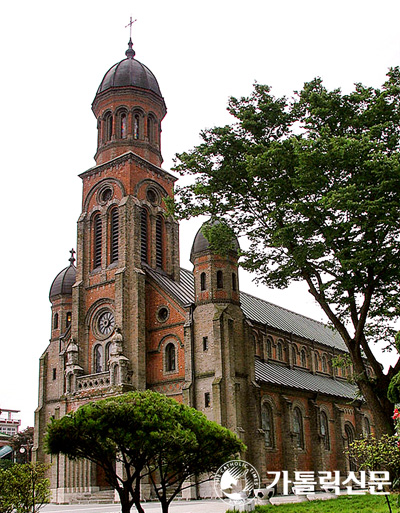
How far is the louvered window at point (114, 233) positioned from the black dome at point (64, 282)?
22.7 ft

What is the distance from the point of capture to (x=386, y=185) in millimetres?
21922

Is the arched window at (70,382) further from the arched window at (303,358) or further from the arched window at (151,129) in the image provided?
the arched window at (303,358)

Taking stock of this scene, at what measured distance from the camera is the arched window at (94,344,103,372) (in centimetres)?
4188

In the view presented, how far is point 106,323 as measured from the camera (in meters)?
42.6

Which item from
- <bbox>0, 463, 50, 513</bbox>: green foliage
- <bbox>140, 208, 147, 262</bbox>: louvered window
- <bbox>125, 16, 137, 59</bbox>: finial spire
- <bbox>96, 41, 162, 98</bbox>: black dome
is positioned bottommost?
<bbox>0, 463, 50, 513</bbox>: green foliage

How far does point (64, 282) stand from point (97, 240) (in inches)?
233

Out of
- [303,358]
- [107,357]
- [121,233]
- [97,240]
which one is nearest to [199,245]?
[121,233]

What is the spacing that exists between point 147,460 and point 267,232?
11.4m

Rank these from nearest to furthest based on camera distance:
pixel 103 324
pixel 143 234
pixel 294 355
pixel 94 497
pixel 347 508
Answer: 1. pixel 347 508
2. pixel 94 497
3. pixel 103 324
4. pixel 143 234
5. pixel 294 355

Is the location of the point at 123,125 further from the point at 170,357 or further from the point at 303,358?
the point at 303,358

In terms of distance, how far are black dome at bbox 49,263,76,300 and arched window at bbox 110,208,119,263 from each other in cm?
692

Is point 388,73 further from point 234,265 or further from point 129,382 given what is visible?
point 129,382

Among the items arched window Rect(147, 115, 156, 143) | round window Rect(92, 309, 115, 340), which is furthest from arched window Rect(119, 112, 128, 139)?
round window Rect(92, 309, 115, 340)

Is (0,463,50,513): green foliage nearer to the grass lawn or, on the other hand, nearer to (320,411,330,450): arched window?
the grass lawn
